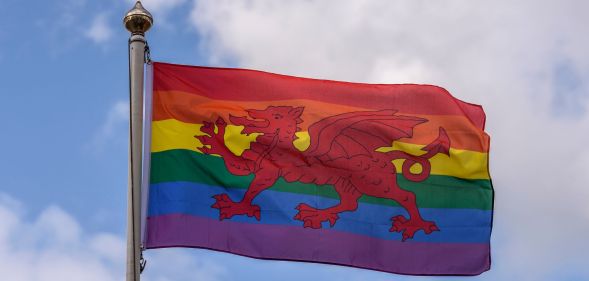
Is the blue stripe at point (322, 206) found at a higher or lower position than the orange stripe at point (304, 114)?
lower

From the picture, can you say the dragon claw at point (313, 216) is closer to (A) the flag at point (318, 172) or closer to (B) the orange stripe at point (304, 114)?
(A) the flag at point (318, 172)

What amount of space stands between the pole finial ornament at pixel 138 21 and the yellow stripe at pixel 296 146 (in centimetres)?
143

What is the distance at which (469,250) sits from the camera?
55.3 ft

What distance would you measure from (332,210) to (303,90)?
2084 mm

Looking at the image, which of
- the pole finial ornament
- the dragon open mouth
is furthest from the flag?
the pole finial ornament

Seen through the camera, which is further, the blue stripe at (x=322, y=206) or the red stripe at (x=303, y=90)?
the red stripe at (x=303, y=90)

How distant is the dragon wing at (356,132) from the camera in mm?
16906

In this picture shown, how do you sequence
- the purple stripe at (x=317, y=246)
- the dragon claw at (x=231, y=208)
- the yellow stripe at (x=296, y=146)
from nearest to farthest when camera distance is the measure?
the purple stripe at (x=317, y=246) < the dragon claw at (x=231, y=208) < the yellow stripe at (x=296, y=146)

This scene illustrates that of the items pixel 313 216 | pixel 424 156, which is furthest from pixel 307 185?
pixel 424 156

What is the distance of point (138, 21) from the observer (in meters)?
15.5

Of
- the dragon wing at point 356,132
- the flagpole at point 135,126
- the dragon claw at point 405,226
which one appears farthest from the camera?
the dragon wing at point 356,132

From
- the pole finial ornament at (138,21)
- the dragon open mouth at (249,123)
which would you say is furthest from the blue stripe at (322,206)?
the pole finial ornament at (138,21)

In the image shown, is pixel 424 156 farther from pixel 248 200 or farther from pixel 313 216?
pixel 248 200

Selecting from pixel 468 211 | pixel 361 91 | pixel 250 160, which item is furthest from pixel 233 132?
pixel 468 211
